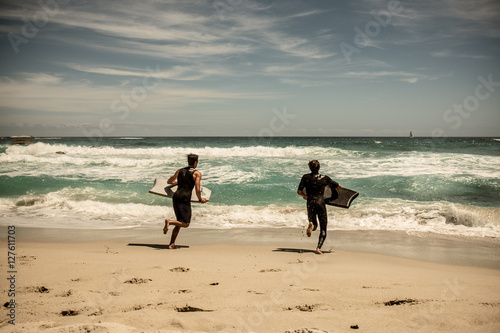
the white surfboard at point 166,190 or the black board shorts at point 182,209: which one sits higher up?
the white surfboard at point 166,190

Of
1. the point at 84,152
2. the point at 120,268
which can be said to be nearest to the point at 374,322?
the point at 120,268

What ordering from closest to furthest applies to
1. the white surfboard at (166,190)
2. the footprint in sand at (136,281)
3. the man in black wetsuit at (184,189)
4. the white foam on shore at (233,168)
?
→ the footprint in sand at (136,281) < the man in black wetsuit at (184,189) < the white surfboard at (166,190) < the white foam on shore at (233,168)

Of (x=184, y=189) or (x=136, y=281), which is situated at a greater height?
(x=184, y=189)

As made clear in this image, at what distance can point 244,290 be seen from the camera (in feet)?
14.7

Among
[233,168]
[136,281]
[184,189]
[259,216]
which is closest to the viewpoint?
[136,281]

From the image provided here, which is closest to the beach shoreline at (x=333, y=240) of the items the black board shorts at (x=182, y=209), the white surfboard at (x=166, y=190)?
the black board shorts at (x=182, y=209)

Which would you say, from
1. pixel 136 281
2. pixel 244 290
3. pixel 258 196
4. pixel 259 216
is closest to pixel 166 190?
pixel 136 281

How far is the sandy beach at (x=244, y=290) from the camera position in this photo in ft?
11.4

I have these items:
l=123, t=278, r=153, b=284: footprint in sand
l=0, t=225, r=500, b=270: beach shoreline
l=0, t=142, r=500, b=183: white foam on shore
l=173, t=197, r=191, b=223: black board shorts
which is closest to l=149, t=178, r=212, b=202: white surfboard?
l=173, t=197, r=191, b=223: black board shorts

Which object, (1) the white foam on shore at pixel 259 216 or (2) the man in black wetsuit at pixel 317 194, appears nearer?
(2) the man in black wetsuit at pixel 317 194

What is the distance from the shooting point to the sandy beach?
349 centimetres

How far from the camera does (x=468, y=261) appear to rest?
6305mm

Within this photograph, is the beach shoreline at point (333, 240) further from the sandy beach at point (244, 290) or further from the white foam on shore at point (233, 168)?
the white foam on shore at point (233, 168)

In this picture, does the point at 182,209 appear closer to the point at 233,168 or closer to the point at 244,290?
the point at 244,290
